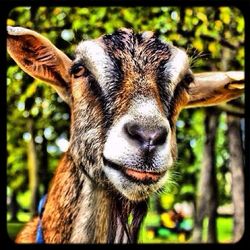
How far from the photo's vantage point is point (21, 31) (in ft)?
5.89

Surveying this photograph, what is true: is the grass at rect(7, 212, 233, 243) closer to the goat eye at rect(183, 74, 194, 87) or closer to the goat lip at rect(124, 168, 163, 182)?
the goat lip at rect(124, 168, 163, 182)

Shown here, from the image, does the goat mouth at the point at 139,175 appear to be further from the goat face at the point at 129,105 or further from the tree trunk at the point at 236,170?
the tree trunk at the point at 236,170

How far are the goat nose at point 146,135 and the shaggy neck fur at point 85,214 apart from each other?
19cm

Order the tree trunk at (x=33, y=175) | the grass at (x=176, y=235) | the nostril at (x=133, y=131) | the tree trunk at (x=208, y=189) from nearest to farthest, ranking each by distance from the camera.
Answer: the nostril at (x=133, y=131) → the grass at (x=176, y=235) → the tree trunk at (x=33, y=175) → the tree trunk at (x=208, y=189)

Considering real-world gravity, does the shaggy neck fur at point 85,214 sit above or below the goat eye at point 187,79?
below

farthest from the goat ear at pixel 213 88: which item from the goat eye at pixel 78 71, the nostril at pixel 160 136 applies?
the goat eye at pixel 78 71

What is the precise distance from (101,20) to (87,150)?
98 cm

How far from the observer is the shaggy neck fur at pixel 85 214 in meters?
1.81

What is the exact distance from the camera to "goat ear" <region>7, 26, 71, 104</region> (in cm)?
181

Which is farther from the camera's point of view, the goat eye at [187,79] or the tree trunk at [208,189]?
the tree trunk at [208,189]

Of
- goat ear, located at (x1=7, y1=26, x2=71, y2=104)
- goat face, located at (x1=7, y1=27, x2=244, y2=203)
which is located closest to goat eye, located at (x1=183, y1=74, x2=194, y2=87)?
goat face, located at (x1=7, y1=27, x2=244, y2=203)

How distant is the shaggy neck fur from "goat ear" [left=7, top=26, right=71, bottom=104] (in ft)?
0.87

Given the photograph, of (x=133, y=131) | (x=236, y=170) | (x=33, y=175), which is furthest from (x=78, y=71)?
(x=236, y=170)
